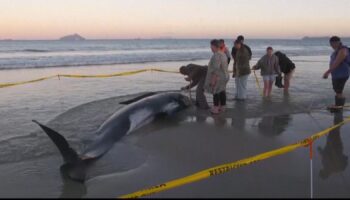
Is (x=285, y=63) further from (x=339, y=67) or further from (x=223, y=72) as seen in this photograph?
(x=223, y=72)

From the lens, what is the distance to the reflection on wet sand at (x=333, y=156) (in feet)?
22.2

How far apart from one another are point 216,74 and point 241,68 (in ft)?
8.50

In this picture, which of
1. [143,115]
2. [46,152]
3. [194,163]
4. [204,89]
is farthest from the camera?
[204,89]

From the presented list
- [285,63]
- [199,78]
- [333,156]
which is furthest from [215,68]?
[285,63]

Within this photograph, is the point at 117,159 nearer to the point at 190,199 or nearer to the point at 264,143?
the point at 190,199

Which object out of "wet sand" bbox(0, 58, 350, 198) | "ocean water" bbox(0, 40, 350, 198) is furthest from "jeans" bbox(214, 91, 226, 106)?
"wet sand" bbox(0, 58, 350, 198)

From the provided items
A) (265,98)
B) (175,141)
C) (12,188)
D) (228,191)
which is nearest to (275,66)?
(265,98)

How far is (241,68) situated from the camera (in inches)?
528

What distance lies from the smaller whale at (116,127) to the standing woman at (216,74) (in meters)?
0.94

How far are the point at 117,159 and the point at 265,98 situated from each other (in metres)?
7.94

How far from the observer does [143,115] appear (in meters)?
10.1

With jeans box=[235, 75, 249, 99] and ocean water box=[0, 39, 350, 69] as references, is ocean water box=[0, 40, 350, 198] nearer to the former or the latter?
jeans box=[235, 75, 249, 99]

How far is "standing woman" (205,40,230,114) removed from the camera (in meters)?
10.9

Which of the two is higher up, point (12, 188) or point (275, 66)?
point (275, 66)
